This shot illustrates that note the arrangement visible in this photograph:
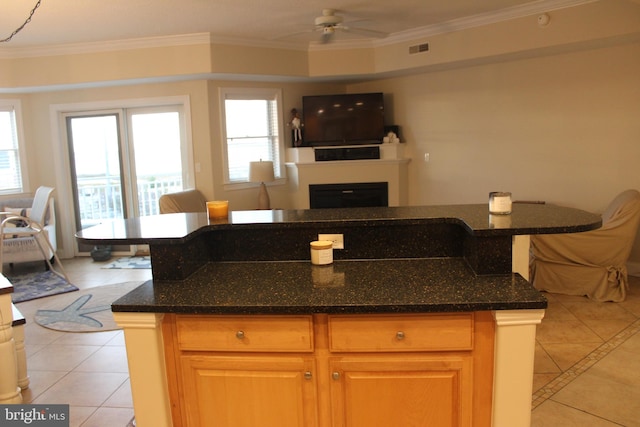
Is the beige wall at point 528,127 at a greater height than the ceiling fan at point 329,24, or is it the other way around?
the ceiling fan at point 329,24

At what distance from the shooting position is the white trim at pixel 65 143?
236 inches

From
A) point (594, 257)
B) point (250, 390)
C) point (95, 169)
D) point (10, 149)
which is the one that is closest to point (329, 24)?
point (594, 257)

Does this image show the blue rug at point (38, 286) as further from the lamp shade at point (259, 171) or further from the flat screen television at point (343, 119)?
the flat screen television at point (343, 119)

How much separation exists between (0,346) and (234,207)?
3773mm

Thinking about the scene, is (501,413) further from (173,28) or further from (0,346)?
(173,28)

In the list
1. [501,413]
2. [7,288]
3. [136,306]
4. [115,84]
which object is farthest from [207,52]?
[501,413]

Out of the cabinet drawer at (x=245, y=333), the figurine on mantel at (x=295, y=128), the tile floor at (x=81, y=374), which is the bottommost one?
the tile floor at (x=81, y=374)

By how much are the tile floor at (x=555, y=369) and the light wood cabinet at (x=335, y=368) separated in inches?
38.4

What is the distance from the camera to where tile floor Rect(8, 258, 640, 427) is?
2.58m

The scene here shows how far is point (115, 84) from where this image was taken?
19.5ft

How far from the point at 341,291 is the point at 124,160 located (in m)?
5.30

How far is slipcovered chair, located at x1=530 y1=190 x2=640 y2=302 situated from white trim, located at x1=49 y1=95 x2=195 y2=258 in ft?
13.3

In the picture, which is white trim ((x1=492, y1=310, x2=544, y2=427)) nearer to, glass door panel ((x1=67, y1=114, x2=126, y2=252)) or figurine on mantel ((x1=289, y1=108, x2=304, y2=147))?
figurine on mantel ((x1=289, y1=108, x2=304, y2=147))

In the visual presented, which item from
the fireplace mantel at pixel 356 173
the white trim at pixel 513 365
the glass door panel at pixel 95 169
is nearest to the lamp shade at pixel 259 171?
the fireplace mantel at pixel 356 173
